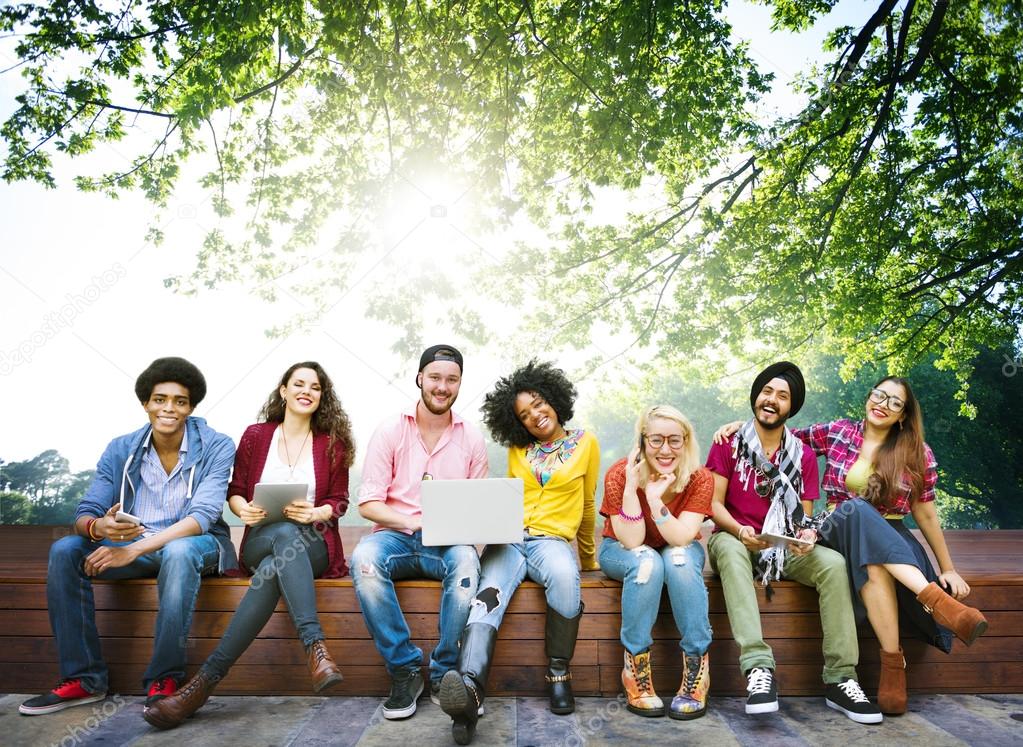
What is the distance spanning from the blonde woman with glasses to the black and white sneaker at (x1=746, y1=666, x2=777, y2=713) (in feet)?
0.45

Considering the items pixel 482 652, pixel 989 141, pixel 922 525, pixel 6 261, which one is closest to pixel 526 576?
pixel 482 652

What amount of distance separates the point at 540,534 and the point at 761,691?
2.67 feet

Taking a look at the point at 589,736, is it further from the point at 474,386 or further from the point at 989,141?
the point at 989,141

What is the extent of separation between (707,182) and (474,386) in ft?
9.15

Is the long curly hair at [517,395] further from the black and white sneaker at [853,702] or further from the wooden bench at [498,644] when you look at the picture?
the black and white sneaker at [853,702]

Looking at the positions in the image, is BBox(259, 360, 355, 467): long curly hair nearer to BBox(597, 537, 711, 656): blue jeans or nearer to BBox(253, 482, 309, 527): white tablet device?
BBox(253, 482, 309, 527): white tablet device

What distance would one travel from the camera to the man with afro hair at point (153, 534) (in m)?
2.12

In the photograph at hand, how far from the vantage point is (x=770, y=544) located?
91.3 inches

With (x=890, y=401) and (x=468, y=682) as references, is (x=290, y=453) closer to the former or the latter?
(x=468, y=682)

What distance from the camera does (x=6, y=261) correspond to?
6176mm

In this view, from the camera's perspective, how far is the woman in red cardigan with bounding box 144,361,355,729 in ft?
6.73

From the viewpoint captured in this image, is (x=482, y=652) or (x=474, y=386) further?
(x=474, y=386)

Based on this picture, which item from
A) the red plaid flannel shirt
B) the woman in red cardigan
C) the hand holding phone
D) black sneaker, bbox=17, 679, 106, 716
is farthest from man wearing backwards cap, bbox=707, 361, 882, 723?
black sneaker, bbox=17, 679, 106, 716

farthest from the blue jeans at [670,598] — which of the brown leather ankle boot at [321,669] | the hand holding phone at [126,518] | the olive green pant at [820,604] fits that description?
the hand holding phone at [126,518]
